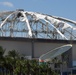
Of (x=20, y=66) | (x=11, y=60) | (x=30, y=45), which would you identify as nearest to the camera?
(x=20, y=66)

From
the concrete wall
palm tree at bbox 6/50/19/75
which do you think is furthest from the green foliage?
the concrete wall

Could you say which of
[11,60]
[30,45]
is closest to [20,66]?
[11,60]

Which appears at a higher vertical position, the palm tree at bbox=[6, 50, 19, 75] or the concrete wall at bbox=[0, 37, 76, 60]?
the concrete wall at bbox=[0, 37, 76, 60]

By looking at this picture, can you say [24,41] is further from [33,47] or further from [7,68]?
[7,68]

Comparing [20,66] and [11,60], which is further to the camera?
[11,60]

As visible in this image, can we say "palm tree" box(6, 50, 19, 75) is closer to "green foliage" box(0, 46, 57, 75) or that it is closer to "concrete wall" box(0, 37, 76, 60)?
"green foliage" box(0, 46, 57, 75)

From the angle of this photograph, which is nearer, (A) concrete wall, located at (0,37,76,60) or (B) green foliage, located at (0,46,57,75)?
(B) green foliage, located at (0,46,57,75)

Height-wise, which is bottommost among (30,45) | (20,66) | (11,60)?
(20,66)

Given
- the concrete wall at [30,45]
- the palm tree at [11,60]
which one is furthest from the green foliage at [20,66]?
the concrete wall at [30,45]

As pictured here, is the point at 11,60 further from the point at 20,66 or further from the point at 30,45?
the point at 30,45

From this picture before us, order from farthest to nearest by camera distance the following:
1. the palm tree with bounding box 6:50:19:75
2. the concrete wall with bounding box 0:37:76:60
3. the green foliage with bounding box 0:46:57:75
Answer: the concrete wall with bounding box 0:37:76:60 → the palm tree with bounding box 6:50:19:75 → the green foliage with bounding box 0:46:57:75

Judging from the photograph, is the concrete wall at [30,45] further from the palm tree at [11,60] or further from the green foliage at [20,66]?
the green foliage at [20,66]

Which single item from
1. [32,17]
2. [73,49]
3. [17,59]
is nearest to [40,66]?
[17,59]

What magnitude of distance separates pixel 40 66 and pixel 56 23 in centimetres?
3078
